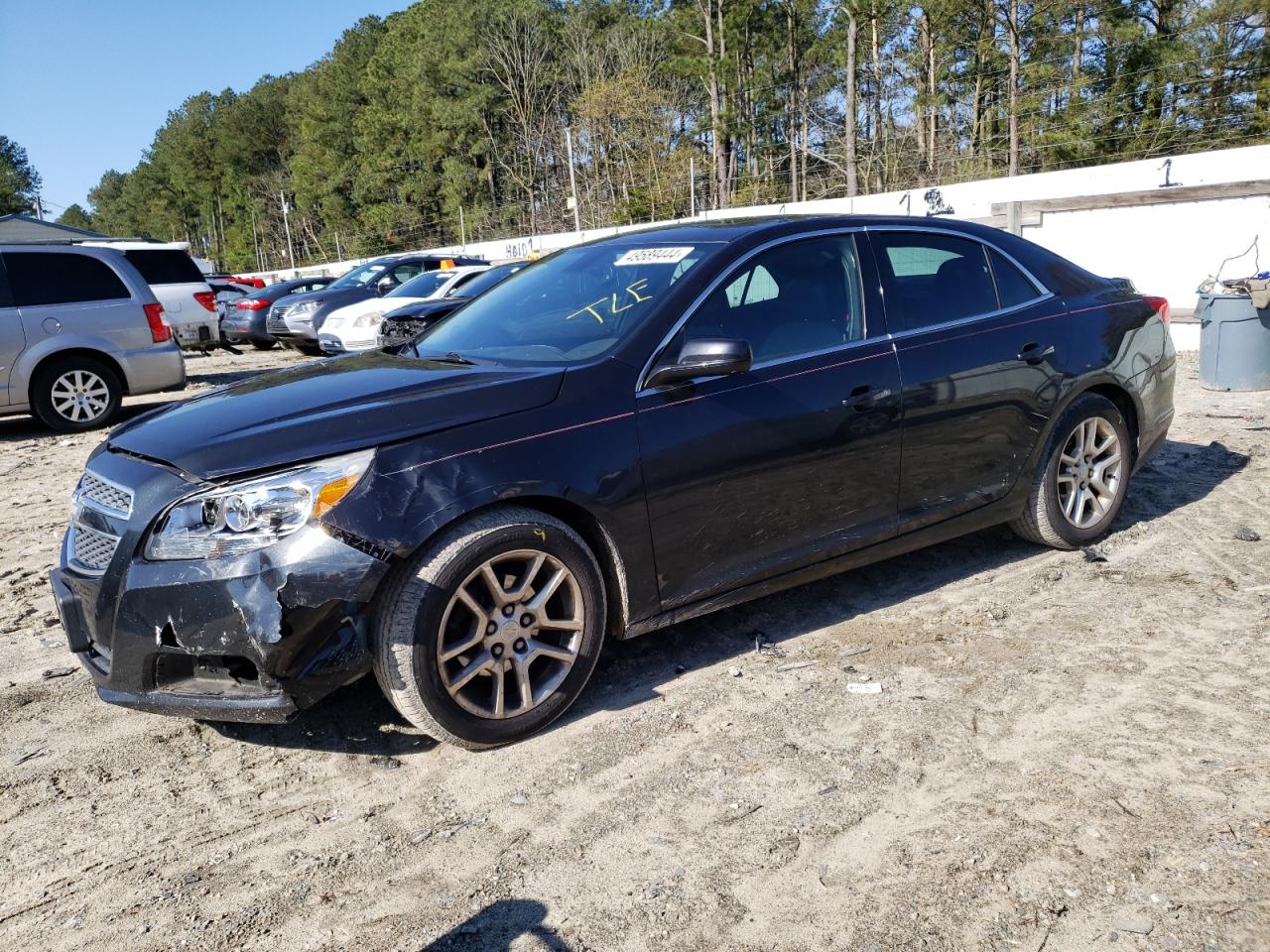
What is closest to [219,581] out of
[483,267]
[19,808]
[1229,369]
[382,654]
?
[382,654]

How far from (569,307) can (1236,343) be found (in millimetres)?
7798

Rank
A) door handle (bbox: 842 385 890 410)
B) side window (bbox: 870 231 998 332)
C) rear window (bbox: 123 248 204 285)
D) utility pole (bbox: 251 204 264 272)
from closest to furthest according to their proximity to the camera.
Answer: door handle (bbox: 842 385 890 410) < side window (bbox: 870 231 998 332) < rear window (bbox: 123 248 204 285) < utility pole (bbox: 251 204 264 272)

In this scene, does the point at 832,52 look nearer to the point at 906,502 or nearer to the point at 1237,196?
the point at 1237,196

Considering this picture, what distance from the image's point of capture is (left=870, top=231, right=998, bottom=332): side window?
4387mm

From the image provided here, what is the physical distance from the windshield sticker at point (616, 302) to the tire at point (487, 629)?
3.30ft

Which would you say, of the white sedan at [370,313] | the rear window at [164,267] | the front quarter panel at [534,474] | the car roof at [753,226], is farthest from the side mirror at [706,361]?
the rear window at [164,267]

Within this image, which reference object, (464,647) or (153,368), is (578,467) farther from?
(153,368)

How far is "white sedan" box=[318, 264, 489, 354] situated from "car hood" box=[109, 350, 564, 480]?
1089 centimetres

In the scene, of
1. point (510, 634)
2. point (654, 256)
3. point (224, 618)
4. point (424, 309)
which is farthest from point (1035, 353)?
point (424, 309)

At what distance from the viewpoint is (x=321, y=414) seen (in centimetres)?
330

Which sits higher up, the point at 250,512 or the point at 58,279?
the point at 58,279

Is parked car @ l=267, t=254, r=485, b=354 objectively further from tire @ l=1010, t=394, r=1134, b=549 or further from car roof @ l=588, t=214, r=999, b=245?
tire @ l=1010, t=394, r=1134, b=549

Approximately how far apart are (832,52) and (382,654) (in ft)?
132

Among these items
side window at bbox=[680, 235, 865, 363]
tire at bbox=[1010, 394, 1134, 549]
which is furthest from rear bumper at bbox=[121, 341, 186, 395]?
tire at bbox=[1010, 394, 1134, 549]
